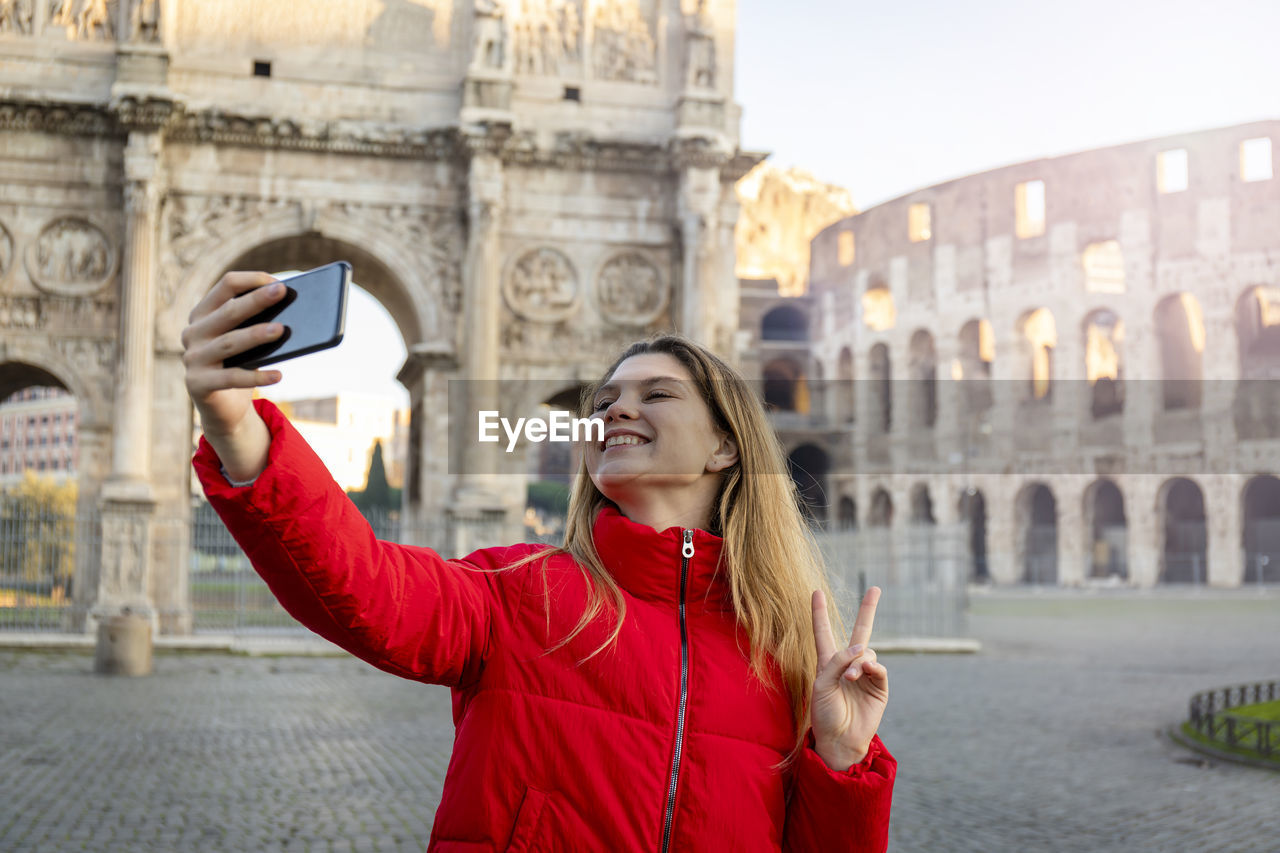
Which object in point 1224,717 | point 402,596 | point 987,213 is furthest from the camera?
point 987,213

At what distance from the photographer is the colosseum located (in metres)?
36.5

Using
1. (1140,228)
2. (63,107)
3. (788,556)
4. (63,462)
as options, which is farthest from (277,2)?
(63,462)

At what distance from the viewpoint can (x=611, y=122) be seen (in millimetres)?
19719

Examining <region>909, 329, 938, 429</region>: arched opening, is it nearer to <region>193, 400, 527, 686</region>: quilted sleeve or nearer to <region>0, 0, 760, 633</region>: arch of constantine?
<region>0, 0, 760, 633</region>: arch of constantine

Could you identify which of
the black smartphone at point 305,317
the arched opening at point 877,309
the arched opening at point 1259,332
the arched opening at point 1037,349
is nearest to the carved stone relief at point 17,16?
the black smartphone at point 305,317

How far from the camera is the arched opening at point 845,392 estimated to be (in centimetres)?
4819

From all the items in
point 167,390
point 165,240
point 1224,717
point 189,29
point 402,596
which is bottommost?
point 1224,717

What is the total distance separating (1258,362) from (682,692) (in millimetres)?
42191

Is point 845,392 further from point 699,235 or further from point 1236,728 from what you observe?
point 1236,728

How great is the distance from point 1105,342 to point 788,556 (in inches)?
1845

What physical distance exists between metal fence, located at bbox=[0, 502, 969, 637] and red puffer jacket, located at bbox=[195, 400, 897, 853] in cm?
1351

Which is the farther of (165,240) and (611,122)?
(611,122)

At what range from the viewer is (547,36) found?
19.8m

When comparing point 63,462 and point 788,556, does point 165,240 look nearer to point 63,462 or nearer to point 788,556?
point 788,556
